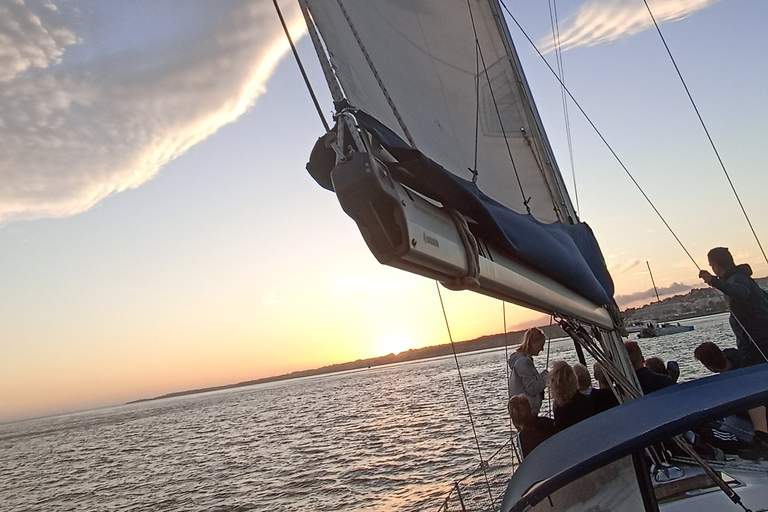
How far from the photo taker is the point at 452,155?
12.1 feet

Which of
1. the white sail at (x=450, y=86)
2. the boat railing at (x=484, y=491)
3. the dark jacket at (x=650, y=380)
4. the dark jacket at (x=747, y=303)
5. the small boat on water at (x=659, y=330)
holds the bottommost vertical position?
the boat railing at (x=484, y=491)

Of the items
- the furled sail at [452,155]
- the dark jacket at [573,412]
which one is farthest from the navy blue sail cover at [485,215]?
the dark jacket at [573,412]

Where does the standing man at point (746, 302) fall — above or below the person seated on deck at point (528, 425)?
above

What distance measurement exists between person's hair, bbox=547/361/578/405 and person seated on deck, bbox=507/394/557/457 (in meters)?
0.27

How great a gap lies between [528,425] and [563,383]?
51 centimetres

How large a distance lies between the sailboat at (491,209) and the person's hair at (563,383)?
37 centimetres

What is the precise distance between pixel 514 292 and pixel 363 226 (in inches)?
43.1

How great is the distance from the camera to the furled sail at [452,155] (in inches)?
66.8

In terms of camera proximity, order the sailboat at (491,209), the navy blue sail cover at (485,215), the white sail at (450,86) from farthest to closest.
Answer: the white sail at (450,86) < the navy blue sail cover at (485,215) < the sailboat at (491,209)

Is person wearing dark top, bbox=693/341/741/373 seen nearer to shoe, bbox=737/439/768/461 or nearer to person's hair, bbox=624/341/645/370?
person's hair, bbox=624/341/645/370

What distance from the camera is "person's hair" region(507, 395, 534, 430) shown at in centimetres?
443

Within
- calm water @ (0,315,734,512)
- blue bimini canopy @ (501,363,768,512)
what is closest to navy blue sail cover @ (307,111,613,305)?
blue bimini canopy @ (501,363,768,512)

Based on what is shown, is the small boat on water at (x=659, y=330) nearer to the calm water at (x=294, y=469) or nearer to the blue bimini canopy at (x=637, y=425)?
the calm water at (x=294, y=469)

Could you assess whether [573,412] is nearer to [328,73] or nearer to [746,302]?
[746,302]
